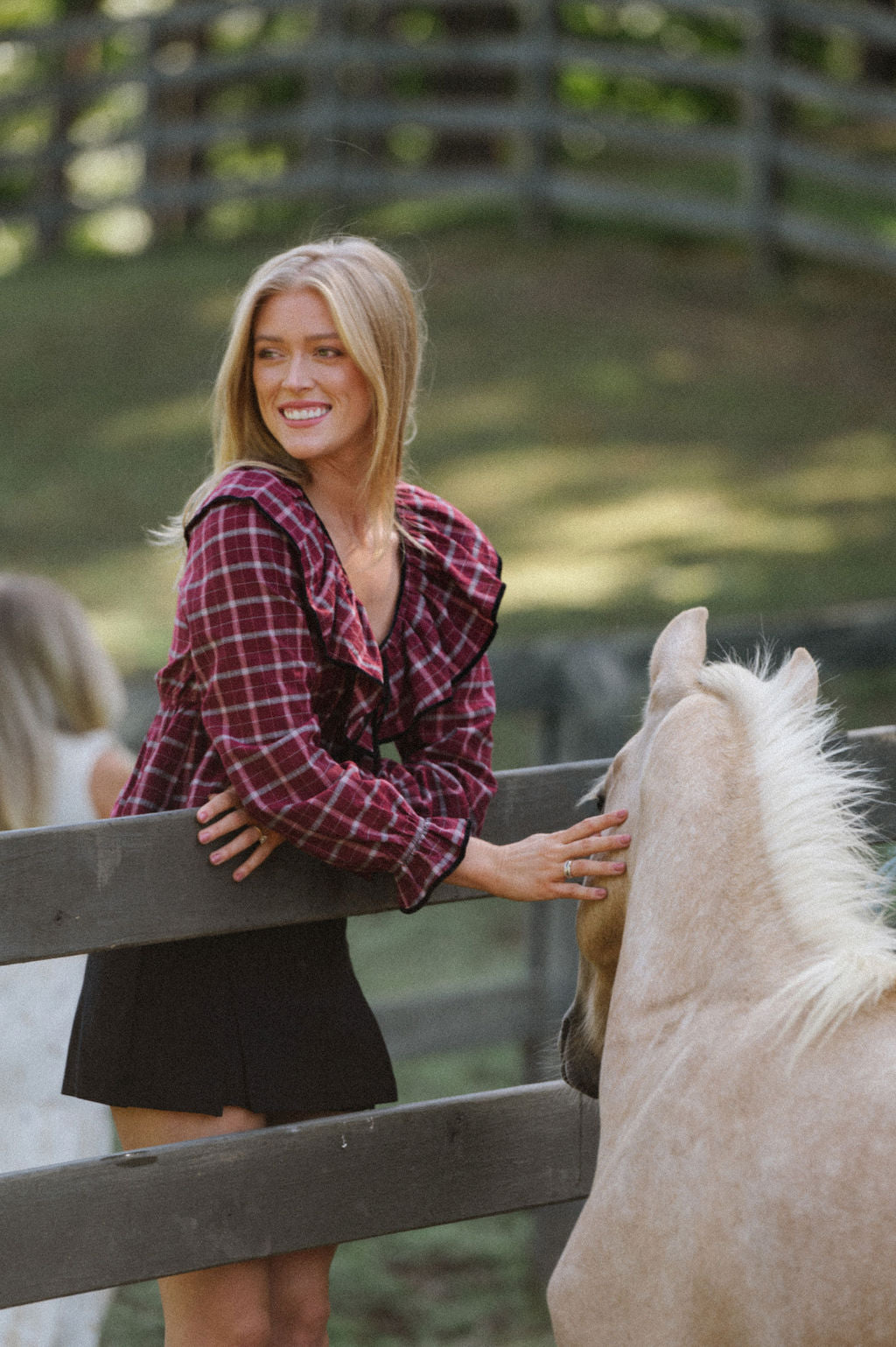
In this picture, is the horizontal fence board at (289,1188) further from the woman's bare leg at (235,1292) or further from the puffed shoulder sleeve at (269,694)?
the puffed shoulder sleeve at (269,694)

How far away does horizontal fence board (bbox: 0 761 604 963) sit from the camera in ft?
6.06

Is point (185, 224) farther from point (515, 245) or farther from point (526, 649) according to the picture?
point (526, 649)

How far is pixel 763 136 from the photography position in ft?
30.5

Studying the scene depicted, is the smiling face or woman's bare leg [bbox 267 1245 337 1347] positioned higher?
the smiling face


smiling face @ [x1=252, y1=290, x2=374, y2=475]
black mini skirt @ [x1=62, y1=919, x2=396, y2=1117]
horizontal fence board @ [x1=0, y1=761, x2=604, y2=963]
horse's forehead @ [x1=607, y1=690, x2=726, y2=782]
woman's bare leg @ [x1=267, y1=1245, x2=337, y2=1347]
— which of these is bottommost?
woman's bare leg @ [x1=267, y1=1245, x2=337, y2=1347]

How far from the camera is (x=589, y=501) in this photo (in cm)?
743

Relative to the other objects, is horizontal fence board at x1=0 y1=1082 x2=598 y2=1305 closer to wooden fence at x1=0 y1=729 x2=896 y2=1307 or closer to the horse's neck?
wooden fence at x1=0 y1=729 x2=896 y2=1307

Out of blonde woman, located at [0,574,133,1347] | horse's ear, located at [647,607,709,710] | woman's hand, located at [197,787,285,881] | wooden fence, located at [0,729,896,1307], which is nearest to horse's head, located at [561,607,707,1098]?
horse's ear, located at [647,607,709,710]

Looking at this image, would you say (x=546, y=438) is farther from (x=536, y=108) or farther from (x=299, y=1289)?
(x=299, y=1289)

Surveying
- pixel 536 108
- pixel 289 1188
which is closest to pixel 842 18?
pixel 536 108

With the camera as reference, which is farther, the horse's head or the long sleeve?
the long sleeve

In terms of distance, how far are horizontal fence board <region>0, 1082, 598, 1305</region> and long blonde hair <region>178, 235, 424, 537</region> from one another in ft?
2.61

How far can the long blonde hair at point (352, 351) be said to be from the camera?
1.96 metres

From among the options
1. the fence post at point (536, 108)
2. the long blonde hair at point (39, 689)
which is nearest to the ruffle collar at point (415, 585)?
the long blonde hair at point (39, 689)
